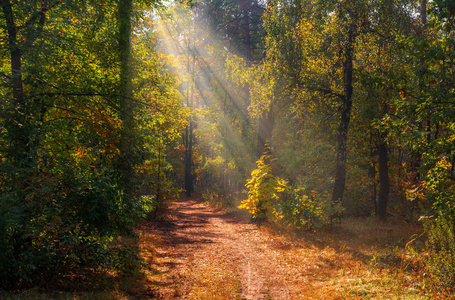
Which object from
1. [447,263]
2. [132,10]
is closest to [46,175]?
[132,10]

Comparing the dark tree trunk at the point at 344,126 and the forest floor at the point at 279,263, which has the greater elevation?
the dark tree trunk at the point at 344,126

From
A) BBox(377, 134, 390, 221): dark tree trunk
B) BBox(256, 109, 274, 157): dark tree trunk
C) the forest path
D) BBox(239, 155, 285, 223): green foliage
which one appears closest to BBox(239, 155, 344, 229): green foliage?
BBox(239, 155, 285, 223): green foliage

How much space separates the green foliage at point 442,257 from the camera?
6.24 meters

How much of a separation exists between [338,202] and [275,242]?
3260 mm

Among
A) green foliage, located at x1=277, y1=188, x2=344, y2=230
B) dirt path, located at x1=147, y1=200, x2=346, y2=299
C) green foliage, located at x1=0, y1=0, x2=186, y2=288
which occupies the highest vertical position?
green foliage, located at x1=0, y1=0, x2=186, y2=288

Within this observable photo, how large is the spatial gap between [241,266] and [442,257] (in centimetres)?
548

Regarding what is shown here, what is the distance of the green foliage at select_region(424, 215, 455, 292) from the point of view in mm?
6242

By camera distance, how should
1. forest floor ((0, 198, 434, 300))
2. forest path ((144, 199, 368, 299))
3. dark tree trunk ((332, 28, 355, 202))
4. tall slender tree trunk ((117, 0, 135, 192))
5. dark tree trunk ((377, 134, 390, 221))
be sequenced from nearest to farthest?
1. forest floor ((0, 198, 434, 300))
2. forest path ((144, 199, 368, 299))
3. tall slender tree trunk ((117, 0, 135, 192))
4. dark tree trunk ((332, 28, 355, 202))
5. dark tree trunk ((377, 134, 390, 221))

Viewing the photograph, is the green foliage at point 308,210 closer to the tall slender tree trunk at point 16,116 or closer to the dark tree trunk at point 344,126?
the dark tree trunk at point 344,126

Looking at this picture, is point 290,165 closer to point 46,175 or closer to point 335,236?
point 335,236

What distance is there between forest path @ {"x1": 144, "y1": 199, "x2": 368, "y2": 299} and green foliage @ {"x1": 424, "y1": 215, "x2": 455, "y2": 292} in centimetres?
215

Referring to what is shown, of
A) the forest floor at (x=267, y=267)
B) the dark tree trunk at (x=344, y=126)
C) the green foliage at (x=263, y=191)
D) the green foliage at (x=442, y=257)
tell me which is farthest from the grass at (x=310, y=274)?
the green foliage at (x=263, y=191)

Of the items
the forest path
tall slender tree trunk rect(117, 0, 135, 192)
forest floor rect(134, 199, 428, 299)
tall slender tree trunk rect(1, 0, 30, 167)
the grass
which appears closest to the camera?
tall slender tree trunk rect(1, 0, 30, 167)

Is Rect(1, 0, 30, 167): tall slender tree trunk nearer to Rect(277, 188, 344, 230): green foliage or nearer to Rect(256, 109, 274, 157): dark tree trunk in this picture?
Rect(277, 188, 344, 230): green foliage
